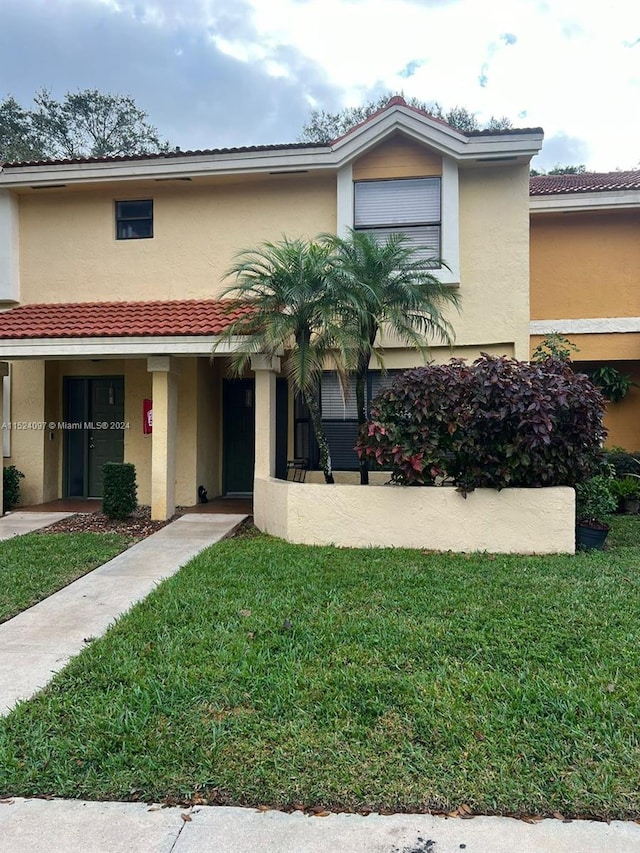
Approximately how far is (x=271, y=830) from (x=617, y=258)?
41.6 feet

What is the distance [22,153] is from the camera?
81.1ft

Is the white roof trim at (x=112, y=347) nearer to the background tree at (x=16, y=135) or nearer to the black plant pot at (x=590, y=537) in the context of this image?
the black plant pot at (x=590, y=537)

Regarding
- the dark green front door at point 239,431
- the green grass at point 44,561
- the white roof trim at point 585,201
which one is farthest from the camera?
the dark green front door at point 239,431

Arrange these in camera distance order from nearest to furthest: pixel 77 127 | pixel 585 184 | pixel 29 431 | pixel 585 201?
pixel 29 431 < pixel 585 201 < pixel 585 184 < pixel 77 127

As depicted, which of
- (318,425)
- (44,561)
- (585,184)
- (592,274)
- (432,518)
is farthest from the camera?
(585,184)

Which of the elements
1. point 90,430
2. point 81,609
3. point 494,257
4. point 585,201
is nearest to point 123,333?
point 90,430

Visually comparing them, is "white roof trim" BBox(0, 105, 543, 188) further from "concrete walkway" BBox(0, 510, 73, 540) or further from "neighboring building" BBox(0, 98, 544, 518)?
"concrete walkway" BBox(0, 510, 73, 540)

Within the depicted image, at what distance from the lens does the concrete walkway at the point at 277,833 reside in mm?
2580

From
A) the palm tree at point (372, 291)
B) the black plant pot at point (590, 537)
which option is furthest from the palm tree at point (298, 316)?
the black plant pot at point (590, 537)

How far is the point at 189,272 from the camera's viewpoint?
11.0 meters

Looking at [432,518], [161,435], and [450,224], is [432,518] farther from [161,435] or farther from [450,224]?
[450,224]

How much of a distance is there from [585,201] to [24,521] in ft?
41.1

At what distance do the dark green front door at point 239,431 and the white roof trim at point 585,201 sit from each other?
7.19 meters

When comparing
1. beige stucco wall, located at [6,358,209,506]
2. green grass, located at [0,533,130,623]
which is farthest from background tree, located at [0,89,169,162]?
green grass, located at [0,533,130,623]
